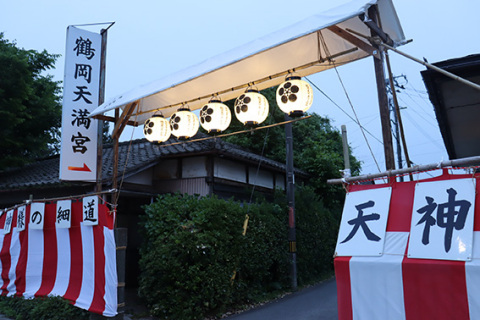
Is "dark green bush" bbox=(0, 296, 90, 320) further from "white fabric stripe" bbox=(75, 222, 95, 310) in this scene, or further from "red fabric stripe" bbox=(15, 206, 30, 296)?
"white fabric stripe" bbox=(75, 222, 95, 310)

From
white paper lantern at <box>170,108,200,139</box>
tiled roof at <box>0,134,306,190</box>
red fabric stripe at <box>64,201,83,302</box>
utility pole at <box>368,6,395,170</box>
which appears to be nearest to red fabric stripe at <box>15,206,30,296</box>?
red fabric stripe at <box>64,201,83,302</box>

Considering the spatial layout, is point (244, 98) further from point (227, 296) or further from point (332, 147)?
point (332, 147)

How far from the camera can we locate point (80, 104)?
31.4 ft

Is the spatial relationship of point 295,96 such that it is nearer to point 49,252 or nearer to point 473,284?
point 473,284

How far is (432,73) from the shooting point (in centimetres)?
545

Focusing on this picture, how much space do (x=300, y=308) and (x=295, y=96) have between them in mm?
6520

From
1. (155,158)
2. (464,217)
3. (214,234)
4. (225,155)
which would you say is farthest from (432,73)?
(155,158)

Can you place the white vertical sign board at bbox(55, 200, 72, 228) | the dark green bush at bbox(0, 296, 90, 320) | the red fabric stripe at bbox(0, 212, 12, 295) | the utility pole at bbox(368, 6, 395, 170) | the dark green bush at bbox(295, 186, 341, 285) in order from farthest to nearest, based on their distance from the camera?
1. the dark green bush at bbox(295, 186, 341, 285)
2. the red fabric stripe at bbox(0, 212, 12, 295)
3. the dark green bush at bbox(0, 296, 90, 320)
4. the white vertical sign board at bbox(55, 200, 72, 228)
5. the utility pole at bbox(368, 6, 395, 170)

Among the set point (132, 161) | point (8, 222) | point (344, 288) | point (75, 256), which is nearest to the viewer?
point (344, 288)

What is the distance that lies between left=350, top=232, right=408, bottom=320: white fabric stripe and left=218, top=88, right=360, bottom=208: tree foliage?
12700mm

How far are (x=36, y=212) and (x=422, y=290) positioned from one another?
835 cm

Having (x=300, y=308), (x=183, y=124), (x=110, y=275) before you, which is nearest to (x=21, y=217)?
(x=110, y=275)

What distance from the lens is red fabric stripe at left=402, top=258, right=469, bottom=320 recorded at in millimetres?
3041

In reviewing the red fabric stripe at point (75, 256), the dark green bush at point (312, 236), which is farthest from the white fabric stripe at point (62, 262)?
the dark green bush at point (312, 236)
